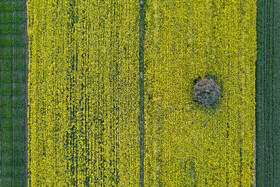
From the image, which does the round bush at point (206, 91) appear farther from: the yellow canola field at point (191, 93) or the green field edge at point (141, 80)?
the green field edge at point (141, 80)

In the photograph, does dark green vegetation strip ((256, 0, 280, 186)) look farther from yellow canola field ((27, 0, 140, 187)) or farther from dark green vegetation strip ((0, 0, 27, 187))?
dark green vegetation strip ((0, 0, 27, 187))

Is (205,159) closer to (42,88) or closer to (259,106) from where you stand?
(259,106)

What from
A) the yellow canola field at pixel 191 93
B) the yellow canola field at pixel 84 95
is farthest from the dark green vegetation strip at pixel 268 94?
the yellow canola field at pixel 84 95

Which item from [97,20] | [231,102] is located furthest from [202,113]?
[97,20]

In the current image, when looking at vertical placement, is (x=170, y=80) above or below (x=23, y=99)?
above

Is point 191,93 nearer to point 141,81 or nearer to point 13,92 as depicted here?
point 141,81

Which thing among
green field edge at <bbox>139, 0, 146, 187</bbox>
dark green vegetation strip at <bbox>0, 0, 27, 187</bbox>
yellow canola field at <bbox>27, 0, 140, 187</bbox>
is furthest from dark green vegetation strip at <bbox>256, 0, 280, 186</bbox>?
dark green vegetation strip at <bbox>0, 0, 27, 187</bbox>
